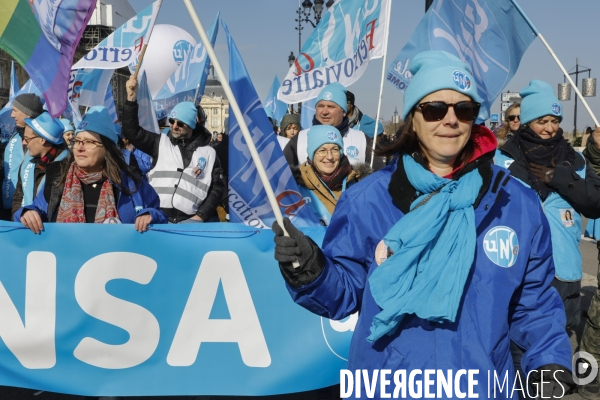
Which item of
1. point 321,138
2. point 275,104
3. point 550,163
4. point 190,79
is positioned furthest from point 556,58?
point 275,104

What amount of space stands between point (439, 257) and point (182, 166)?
397cm

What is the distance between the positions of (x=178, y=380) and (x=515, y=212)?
95.2 inches

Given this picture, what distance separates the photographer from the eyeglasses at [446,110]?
2.10m

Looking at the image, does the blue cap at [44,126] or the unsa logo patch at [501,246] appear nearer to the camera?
the unsa logo patch at [501,246]

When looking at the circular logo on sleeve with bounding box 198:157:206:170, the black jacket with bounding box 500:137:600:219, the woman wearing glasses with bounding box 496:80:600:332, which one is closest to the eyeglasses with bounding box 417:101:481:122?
the black jacket with bounding box 500:137:600:219

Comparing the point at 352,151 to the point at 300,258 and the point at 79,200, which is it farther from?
the point at 300,258

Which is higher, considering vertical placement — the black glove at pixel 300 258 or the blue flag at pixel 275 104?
the blue flag at pixel 275 104

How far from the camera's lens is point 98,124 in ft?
13.3

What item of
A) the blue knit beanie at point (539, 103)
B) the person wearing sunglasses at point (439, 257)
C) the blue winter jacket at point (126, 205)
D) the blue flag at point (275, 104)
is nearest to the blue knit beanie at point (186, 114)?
the blue winter jacket at point (126, 205)

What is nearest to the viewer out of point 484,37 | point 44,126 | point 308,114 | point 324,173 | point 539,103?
point 539,103

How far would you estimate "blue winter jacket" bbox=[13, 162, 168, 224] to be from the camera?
3967 millimetres

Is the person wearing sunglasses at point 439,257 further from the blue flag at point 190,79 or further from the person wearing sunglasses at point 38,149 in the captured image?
the blue flag at point 190,79

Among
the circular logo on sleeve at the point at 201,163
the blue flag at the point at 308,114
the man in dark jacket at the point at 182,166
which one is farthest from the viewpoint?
the blue flag at the point at 308,114

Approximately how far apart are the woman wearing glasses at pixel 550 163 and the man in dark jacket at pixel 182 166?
2.48m
